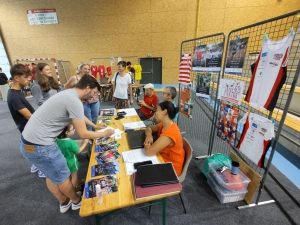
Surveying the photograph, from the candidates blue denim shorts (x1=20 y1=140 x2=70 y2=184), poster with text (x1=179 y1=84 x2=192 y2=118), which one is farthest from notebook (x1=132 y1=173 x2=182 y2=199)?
poster with text (x1=179 y1=84 x2=192 y2=118)

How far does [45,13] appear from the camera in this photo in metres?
7.27

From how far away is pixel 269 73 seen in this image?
132 cm

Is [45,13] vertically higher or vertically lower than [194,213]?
higher

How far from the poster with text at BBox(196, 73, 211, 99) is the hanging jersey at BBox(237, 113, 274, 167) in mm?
735

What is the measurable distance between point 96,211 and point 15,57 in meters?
10.3

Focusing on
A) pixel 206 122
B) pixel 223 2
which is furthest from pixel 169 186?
pixel 223 2

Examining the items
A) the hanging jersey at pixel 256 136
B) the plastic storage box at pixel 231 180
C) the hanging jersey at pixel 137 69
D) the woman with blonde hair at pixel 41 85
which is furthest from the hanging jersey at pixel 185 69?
the hanging jersey at pixel 137 69

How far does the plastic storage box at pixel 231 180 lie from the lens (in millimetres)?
1622

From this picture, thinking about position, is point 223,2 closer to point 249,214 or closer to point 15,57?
point 249,214

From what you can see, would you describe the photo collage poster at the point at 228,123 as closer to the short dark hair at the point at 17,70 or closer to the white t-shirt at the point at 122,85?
the white t-shirt at the point at 122,85

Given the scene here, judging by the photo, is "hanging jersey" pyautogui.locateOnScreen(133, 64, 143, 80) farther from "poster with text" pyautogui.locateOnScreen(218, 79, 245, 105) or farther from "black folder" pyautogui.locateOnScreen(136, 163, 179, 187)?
"black folder" pyautogui.locateOnScreen(136, 163, 179, 187)

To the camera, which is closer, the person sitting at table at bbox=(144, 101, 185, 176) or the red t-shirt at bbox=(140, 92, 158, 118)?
the person sitting at table at bbox=(144, 101, 185, 176)

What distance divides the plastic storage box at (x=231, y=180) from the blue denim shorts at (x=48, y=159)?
63.9 inches

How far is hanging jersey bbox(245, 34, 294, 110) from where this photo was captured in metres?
1.21
